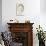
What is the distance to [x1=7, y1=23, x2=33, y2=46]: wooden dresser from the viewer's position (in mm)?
5117

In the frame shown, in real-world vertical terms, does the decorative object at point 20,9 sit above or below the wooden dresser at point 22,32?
above

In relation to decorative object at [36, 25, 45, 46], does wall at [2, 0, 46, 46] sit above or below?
above

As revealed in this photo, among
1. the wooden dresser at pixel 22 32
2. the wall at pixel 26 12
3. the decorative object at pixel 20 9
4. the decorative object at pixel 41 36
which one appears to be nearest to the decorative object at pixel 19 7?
the decorative object at pixel 20 9

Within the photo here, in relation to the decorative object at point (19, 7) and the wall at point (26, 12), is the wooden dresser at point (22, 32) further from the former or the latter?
the decorative object at point (19, 7)

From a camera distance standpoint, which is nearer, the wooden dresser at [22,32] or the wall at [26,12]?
the wooden dresser at [22,32]

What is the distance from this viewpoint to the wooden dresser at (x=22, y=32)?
512cm

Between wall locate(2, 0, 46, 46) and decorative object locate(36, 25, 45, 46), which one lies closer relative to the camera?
decorative object locate(36, 25, 45, 46)

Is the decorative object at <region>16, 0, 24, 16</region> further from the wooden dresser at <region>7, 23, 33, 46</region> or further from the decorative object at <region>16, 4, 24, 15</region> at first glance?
the wooden dresser at <region>7, 23, 33, 46</region>

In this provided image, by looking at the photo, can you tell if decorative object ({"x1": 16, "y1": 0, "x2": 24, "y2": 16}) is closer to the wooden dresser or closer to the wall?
→ the wall

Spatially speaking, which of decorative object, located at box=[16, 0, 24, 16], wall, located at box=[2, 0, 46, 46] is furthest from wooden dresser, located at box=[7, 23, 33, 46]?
decorative object, located at box=[16, 0, 24, 16]

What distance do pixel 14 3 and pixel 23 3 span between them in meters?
0.34

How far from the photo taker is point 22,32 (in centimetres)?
519

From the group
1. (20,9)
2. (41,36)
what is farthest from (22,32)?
(20,9)

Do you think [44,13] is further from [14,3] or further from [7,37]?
[7,37]
